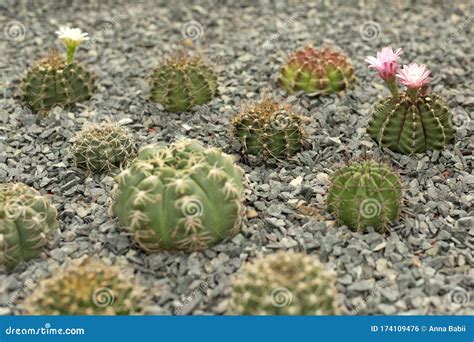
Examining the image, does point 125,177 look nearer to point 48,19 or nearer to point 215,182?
point 215,182

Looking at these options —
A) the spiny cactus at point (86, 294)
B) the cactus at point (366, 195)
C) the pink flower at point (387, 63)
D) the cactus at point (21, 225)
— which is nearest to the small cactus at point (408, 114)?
the pink flower at point (387, 63)

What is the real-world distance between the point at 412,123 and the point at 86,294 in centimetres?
281

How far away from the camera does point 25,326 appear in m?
4.16

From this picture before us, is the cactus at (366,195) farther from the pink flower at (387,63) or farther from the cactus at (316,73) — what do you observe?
the cactus at (316,73)

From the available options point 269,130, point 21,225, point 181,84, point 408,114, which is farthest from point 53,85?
point 408,114

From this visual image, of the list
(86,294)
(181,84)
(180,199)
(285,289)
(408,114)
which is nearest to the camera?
(285,289)

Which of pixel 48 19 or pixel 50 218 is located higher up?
pixel 48 19

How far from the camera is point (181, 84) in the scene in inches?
254

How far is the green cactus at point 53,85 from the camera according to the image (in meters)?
6.54

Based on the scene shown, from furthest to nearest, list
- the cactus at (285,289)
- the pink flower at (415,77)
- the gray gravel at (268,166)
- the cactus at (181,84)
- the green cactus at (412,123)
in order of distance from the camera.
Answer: the cactus at (181,84), the green cactus at (412,123), the pink flower at (415,77), the gray gravel at (268,166), the cactus at (285,289)

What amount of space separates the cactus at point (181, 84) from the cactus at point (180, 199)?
179 centimetres

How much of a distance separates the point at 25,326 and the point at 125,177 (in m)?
1.06

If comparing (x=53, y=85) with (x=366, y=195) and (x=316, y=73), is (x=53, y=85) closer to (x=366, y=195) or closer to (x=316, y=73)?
(x=316, y=73)

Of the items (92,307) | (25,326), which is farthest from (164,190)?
(25,326)
